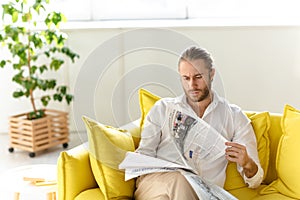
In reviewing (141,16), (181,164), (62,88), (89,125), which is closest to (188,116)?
(181,164)

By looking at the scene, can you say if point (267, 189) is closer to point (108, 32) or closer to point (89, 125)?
point (89, 125)

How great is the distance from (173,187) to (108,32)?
2336 mm

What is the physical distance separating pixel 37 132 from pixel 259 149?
2003 mm

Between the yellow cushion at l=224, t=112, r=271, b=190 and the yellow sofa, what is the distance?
13mm

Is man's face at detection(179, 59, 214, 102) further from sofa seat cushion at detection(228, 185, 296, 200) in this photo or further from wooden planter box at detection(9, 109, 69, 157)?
wooden planter box at detection(9, 109, 69, 157)

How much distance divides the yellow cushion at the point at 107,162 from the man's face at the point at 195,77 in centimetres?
38

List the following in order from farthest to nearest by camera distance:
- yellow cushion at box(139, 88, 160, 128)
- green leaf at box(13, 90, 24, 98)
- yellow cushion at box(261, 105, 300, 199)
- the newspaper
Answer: green leaf at box(13, 90, 24, 98) < yellow cushion at box(139, 88, 160, 128) < yellow cushion at box(261, 105, 300, 199) < the newspaper

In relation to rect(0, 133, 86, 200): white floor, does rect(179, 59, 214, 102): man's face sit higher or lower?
higher

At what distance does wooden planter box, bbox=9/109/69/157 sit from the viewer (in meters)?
4.12

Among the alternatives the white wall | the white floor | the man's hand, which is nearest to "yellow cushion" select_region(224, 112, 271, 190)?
the man's hand

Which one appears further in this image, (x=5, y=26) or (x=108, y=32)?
(x=108, y=32)

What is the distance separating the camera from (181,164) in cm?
235

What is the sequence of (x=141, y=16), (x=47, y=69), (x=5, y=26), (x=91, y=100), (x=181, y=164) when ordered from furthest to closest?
1. (x=141, y=16)
2. (x=47, y=69)
3. (x=5, y=26)
4. (x=181, y=164)
5. (x=91, y=100)

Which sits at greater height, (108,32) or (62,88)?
(108,32)
